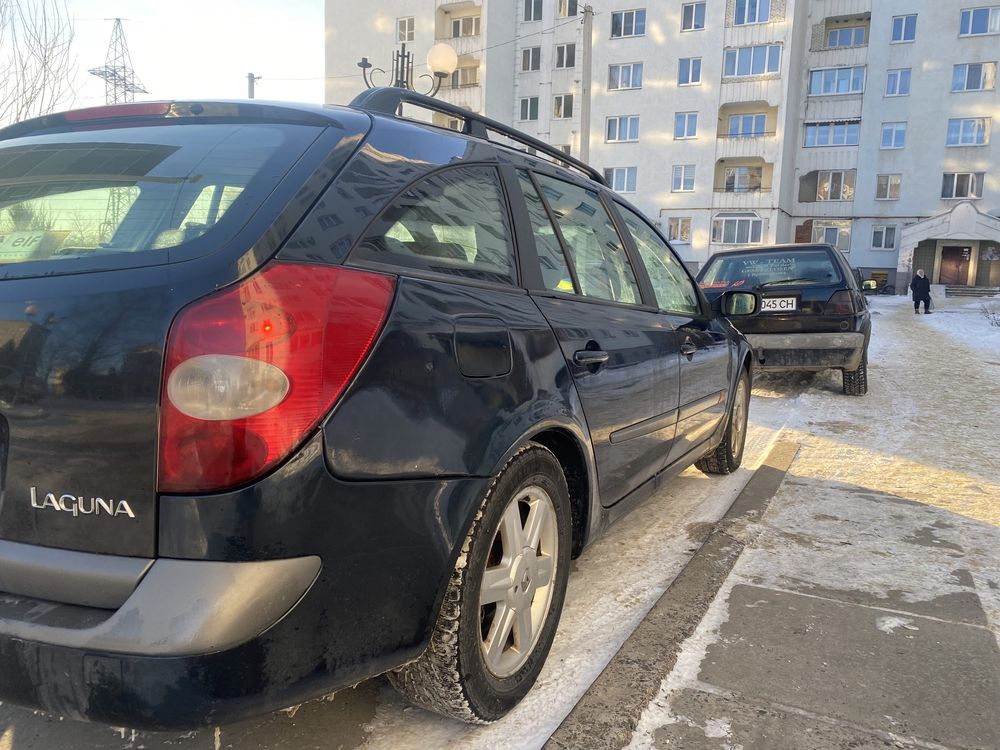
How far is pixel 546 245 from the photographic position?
2.61 meters

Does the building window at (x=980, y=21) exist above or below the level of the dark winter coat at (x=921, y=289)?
above

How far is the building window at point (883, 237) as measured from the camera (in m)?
40.9

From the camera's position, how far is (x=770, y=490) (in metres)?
4.58

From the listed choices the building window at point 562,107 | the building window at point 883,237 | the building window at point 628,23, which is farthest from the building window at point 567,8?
the building window at point 883,237

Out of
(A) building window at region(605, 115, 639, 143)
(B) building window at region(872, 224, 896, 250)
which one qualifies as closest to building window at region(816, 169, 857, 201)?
(B) building window at region(872, 224, 896, 250)

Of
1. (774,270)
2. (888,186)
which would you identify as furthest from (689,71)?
(774,270)

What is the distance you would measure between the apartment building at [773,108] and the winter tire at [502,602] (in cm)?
3701

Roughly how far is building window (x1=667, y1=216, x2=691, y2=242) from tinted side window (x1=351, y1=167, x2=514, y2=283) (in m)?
38.3

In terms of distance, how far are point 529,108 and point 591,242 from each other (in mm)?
42464

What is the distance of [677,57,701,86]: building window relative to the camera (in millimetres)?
38125

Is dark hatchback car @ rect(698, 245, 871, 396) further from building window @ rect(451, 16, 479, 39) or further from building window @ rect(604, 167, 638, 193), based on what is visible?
building window @ rect(451, 16, 479, 39)

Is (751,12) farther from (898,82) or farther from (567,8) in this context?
(567,8)

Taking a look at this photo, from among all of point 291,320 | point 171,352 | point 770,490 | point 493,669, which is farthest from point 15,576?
point 770,490

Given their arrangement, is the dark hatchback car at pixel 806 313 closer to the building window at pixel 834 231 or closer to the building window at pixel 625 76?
the building window at pixel 625 76
